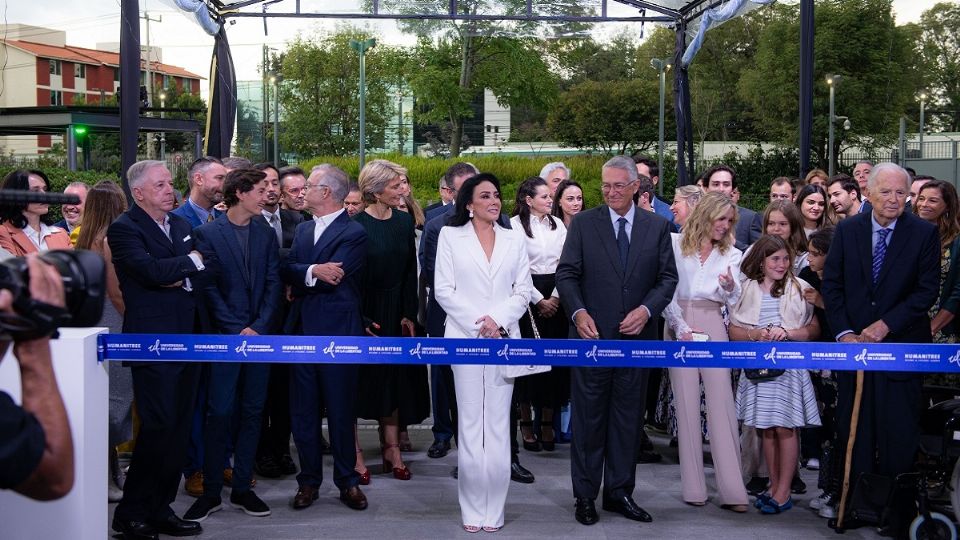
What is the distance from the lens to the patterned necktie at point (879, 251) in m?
5.99

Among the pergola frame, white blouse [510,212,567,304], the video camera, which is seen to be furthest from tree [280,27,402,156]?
the video camera

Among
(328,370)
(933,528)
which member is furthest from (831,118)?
(328,370)

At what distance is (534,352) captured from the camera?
5684mm

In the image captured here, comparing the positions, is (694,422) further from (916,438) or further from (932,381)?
(932,381)

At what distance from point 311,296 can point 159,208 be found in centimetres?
107

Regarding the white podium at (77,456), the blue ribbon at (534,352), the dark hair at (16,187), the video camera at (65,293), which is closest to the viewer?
the video camera at (65,293)

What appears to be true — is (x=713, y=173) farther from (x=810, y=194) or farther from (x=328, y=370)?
(x=328, y=370)

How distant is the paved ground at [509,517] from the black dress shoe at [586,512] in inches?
1.7

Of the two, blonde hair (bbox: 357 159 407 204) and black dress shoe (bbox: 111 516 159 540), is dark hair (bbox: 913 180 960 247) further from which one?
black dress shoe (bbox: 111 516 159 540)

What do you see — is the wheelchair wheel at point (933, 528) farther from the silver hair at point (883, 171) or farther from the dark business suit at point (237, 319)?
the dark business suit at point (237, 319)

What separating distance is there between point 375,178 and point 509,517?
7.56 ft

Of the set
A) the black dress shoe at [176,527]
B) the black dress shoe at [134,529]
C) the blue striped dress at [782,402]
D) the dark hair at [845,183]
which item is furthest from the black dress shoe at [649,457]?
the black dress shoe at [134,529]

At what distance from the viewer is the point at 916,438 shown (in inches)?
231

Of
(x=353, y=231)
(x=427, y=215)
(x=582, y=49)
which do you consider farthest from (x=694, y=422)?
(x=582, y=49)
